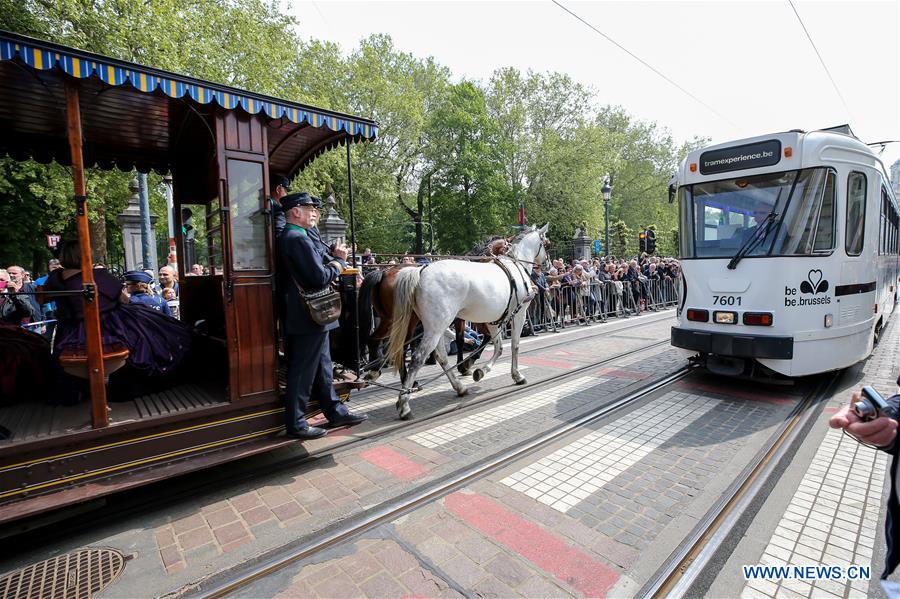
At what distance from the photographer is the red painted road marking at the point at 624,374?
→ 6827mm

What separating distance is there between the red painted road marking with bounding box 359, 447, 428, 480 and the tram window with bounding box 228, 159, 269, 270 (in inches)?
79.6

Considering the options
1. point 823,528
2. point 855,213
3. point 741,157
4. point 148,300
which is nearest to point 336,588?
point 823,528

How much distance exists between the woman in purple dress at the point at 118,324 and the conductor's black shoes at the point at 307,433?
4.43 feet

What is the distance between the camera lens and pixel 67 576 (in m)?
2.63

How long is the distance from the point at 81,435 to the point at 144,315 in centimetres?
135

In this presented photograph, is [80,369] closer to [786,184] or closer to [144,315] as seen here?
[144,315]

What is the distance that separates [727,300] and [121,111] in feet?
23.5

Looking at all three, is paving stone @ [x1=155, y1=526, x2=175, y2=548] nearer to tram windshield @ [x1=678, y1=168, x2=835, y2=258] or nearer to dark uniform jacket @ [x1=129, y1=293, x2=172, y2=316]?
dark uniform jacket @ [x1=129, y1=293, x2=172, y2=316]

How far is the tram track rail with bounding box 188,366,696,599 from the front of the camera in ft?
8.42

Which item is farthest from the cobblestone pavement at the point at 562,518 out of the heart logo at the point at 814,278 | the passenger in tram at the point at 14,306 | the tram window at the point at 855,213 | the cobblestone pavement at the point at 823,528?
the passenger in tram at the point at 14,306

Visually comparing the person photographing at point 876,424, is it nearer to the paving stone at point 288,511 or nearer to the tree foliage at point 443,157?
the paving stone at point 288,511

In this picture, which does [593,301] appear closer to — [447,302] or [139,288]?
[447,302]

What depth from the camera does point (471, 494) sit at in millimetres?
3502

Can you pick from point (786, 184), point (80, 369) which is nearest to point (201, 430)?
point (80, 369)
